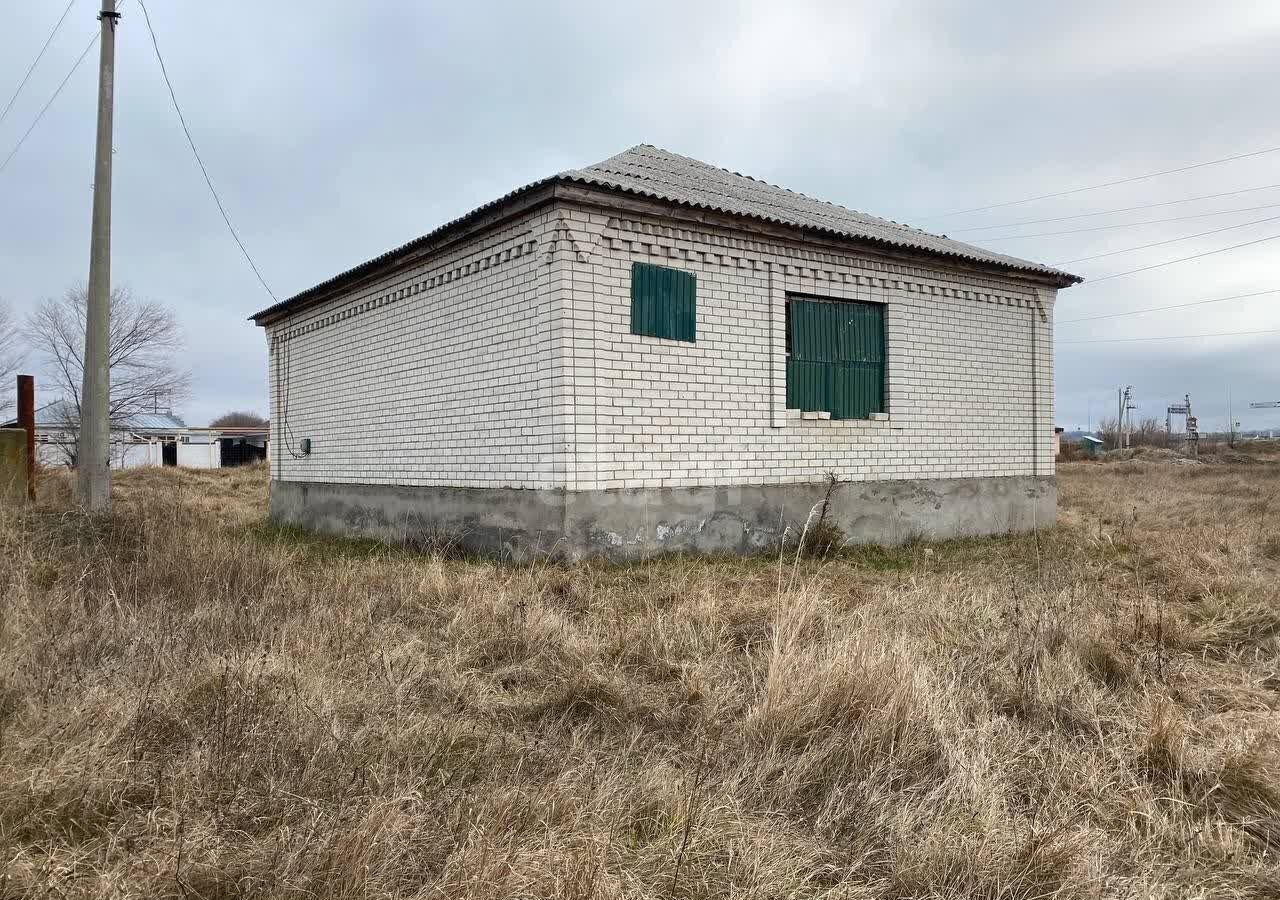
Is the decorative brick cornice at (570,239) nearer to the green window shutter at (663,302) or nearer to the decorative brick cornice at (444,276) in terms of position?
the decorative brick cornice at (444,276)

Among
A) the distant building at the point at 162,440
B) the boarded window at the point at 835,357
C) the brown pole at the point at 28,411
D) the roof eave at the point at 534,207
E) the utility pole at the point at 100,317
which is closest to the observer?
the roof eave at the point at 534,207

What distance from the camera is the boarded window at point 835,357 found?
9602 mm

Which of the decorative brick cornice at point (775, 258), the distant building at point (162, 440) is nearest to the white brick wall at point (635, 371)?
the decorative brick cornice at point (775, 258)

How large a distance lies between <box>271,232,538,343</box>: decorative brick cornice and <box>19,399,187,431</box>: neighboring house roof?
34775 millimetres

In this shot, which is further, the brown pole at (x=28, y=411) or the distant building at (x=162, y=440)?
the distant building at (x=162, y=440)

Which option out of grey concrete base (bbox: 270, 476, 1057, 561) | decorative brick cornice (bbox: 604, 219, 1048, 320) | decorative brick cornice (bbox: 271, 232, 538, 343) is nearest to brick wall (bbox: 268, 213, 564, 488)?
decorative brick cornice (bbox: 271, 232, 538, 343)

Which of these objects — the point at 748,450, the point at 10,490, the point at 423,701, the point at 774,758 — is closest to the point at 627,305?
the point at 748,450

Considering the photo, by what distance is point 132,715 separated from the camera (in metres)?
2.97

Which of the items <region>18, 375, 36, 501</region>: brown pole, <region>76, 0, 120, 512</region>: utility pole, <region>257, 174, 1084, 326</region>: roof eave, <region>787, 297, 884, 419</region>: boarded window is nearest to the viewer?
<region>257, 174, 1084, 326</region>: roof eave

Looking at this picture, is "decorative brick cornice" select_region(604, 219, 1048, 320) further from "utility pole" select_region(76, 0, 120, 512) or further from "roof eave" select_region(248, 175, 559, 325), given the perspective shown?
"utility pole" select_region(76, 0, 120, 512)

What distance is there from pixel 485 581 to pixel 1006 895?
16.3 ft

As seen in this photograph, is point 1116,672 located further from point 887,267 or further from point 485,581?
point 887,267

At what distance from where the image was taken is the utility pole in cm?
926

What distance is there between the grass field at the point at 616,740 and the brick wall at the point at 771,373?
2659 mm
